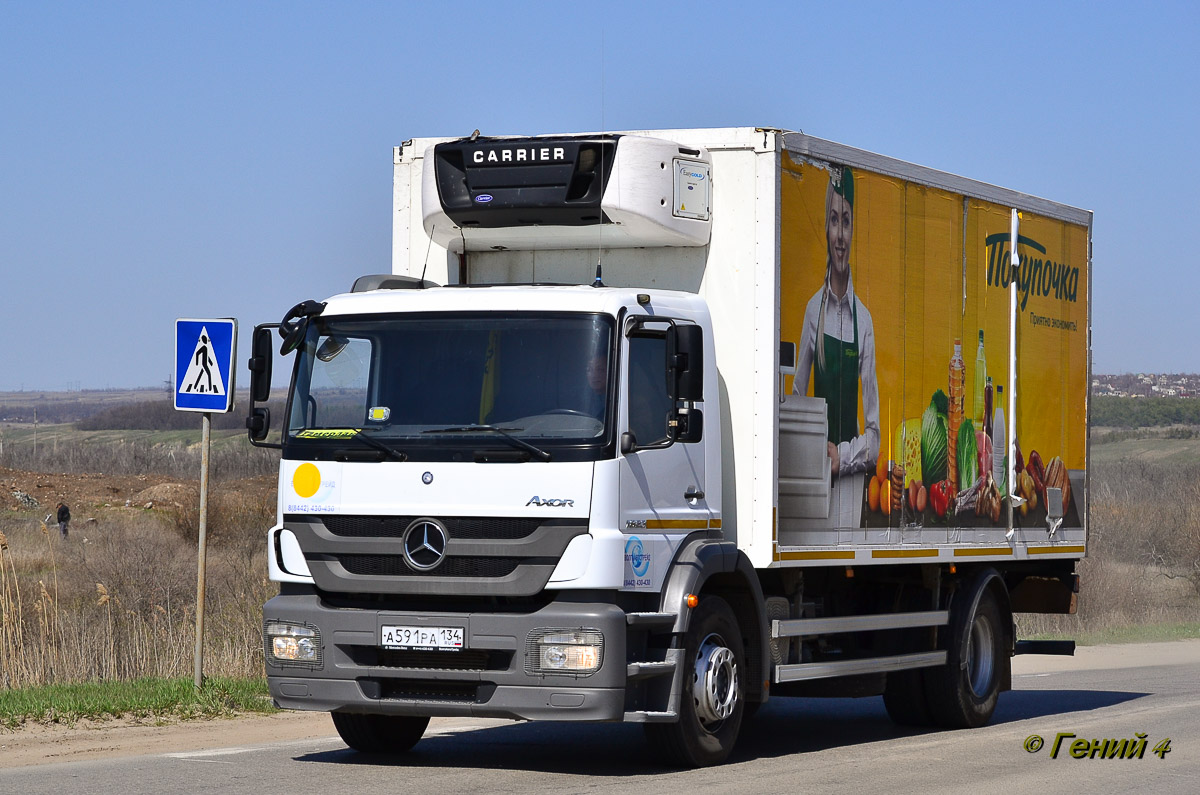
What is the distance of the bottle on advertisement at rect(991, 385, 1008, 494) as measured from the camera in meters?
12.7

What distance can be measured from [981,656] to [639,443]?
530cm

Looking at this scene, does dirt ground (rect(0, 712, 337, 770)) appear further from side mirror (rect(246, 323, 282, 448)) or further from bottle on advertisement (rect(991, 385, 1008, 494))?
bottle on advertisement (rect(991, 385, 1008, 494))

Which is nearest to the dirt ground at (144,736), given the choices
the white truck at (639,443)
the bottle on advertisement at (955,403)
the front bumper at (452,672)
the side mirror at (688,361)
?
the white truck at (639,443)

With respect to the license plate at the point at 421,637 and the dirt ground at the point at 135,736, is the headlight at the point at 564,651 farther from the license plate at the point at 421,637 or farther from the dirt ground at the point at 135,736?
the dirt ground at the point at 135,736

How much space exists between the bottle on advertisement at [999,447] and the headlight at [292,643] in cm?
605

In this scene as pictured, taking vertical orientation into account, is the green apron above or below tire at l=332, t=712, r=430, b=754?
above

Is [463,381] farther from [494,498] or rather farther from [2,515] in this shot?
[2,515]

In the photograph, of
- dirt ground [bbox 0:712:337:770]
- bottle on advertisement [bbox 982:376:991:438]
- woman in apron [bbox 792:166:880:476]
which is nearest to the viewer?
dirt ground [bbox 0:712:337:770]

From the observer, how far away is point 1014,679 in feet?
58.4

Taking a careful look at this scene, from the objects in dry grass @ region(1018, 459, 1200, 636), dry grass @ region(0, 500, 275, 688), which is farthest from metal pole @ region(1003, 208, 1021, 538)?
dry grass @ region(1018, 459, 1200, 636)

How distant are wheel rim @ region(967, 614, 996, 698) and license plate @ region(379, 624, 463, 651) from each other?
537 centimetres

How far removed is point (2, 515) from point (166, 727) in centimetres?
4790

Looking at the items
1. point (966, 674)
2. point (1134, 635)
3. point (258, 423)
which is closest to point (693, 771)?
point (258, 423)

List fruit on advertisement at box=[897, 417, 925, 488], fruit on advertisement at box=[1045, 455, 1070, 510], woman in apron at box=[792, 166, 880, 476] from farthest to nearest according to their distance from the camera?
fruit on advertisement at box=[1045, 455, 1070, 510], fruit on advertisement at box=[897, 417, 925, 488], woman in apron at box=[792, 166, 880, 476]
